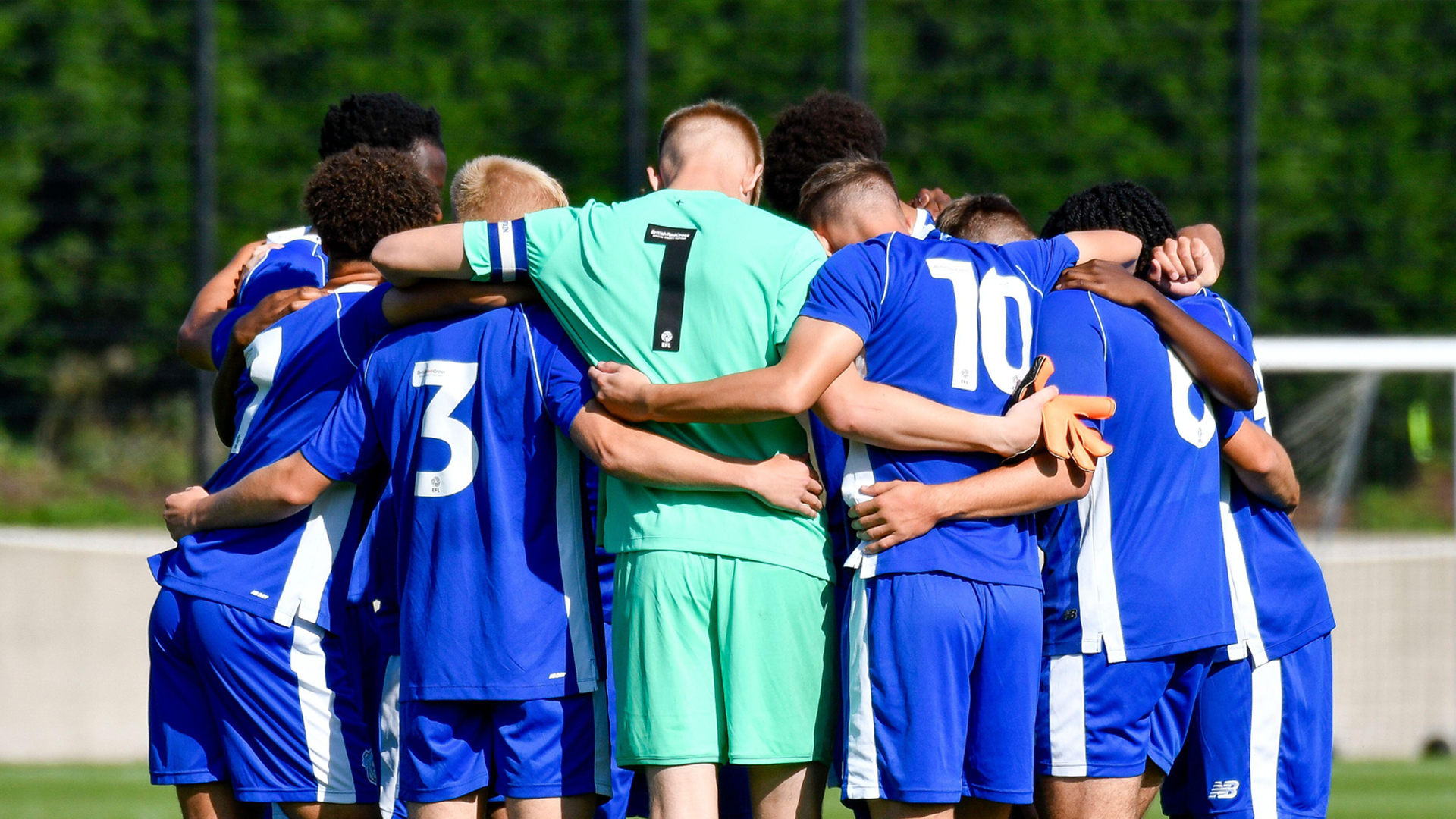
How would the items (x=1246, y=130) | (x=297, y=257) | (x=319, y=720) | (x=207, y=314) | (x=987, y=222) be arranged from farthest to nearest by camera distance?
(x=1246, y=130), (x=207, y=314), (x=297, y=257), (x=987, y=222), (x=319, y=720)

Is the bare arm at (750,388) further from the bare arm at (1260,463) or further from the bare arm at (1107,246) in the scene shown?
the bare arm at (1260,463)

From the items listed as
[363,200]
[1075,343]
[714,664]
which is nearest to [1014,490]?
[1075,343]

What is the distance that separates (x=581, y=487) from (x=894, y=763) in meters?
1.00

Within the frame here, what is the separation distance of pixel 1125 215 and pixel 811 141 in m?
0.98

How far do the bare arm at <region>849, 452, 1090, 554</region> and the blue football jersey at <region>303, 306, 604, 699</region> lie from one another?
2.37 feet

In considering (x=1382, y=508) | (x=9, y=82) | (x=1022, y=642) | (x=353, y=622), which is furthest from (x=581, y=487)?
(x=9, y=82)

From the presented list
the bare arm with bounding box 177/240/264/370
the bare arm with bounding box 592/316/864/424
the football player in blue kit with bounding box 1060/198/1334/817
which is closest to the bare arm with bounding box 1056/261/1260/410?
the football player in blue kit with bounding box 1060/198/1334/817

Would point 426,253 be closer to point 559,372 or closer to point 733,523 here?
point 559,372

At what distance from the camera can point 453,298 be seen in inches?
139

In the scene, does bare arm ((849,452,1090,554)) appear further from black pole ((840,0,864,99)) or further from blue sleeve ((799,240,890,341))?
black pole ((840,0,864,99))

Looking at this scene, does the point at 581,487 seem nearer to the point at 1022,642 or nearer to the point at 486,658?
the point at 486,658

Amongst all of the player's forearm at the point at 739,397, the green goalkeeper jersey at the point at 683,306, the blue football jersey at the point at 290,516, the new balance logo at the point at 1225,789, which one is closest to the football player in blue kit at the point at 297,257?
the blue football jersey at the point at 290,516

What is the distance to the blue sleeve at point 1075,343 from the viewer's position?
Result: 360 centimetres

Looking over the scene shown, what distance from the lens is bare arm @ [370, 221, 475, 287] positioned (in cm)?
343
